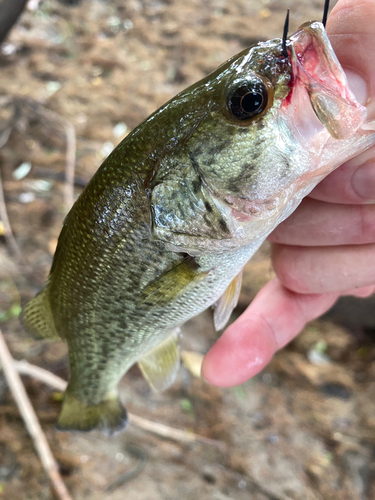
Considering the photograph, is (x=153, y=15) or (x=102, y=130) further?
(x=153, y=15)

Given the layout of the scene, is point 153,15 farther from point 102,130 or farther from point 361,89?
point 361,89

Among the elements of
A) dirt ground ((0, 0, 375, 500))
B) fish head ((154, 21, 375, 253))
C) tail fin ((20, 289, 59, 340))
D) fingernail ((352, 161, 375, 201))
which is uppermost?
fish head ((154, 21, 375, 253))

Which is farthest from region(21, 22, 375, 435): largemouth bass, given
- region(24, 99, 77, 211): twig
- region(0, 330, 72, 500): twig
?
region(24, 99, 77, 211): twig

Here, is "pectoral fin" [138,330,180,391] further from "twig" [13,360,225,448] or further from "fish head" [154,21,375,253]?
"twig" [13,360,225,448]

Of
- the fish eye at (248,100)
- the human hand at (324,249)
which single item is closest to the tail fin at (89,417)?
the human hand at (324,249)

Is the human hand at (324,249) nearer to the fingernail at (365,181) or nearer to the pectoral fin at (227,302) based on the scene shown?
the fingernail at (365,181)

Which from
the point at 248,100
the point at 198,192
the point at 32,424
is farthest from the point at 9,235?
the point at 248,100

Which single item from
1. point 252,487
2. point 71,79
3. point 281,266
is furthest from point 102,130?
point 252,487
